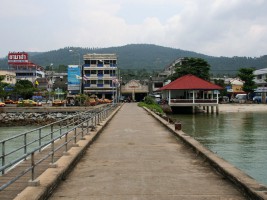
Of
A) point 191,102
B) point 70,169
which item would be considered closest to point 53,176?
point 70,169

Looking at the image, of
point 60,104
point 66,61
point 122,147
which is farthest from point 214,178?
point 66,61

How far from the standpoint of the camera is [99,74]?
87875 millimetres

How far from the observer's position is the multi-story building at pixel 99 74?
8731cm

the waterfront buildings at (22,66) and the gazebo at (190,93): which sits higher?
the waterfront buildings at (22,66)

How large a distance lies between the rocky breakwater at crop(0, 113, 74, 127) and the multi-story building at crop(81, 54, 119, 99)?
122 feet

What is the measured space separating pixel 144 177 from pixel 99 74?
262 ft

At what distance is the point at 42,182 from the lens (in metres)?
7.57

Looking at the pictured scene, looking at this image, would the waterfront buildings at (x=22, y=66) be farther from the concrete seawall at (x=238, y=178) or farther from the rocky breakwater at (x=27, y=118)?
the concrete seawall at (x=238, y=178)

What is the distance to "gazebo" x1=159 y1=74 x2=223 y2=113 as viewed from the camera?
2098 inches

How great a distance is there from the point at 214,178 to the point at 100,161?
3652mm

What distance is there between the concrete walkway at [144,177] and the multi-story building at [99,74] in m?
73.8

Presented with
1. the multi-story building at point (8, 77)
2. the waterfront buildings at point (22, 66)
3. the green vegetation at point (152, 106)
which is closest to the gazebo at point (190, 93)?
the green vegetation at point (152, 106)

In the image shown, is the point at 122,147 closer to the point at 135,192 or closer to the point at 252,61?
the point at 135,192

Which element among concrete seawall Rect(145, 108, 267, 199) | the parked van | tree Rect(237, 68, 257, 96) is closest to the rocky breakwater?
concrete seawall Rect(145, 108, 267, 199)
